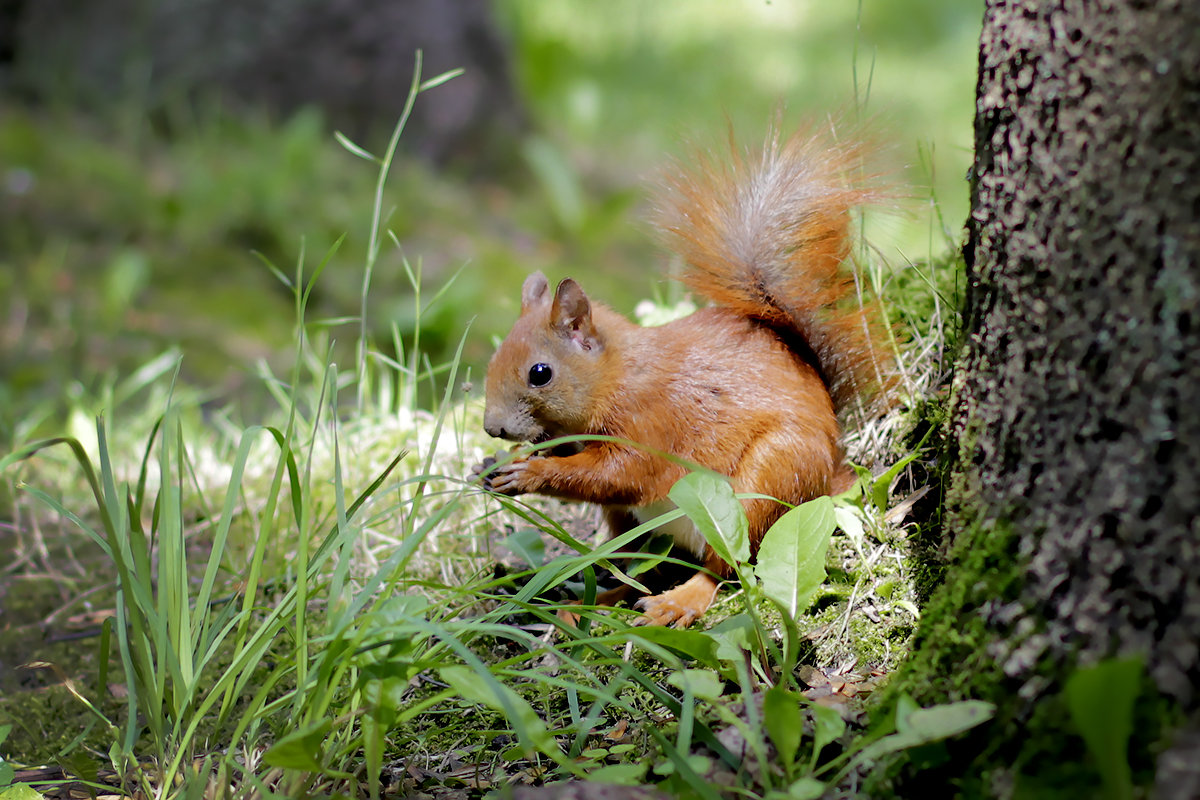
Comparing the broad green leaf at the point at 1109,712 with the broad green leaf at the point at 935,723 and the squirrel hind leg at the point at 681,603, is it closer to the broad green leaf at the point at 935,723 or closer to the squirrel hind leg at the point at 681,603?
the broad green leaf at the point at 935,723

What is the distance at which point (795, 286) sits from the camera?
1877 mm

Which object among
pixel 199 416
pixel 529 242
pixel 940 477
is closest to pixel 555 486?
→ pixel 940 477

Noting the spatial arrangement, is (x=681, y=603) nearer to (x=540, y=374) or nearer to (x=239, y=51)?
(x=540, y=374)

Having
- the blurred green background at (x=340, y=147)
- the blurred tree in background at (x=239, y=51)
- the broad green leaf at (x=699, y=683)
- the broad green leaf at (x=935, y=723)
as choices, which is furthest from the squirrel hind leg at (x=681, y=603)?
the blurred tree in background at (x=239, y=51)

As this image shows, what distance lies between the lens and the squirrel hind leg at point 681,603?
169cm

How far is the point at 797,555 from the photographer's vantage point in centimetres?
145

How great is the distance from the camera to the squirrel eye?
1867mm

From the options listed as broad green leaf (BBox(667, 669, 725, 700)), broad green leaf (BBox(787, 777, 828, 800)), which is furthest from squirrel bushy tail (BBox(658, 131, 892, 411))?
broad green leaf (BBox(787, 777, 828, 800))

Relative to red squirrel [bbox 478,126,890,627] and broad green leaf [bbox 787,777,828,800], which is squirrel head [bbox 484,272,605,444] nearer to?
red squirrel [bbox 478,126,890,627]

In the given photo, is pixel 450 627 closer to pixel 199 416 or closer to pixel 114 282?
pixel 199 416

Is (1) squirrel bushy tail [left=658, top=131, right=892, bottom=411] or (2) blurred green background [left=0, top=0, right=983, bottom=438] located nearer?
(1) squirrel bushy tail [left=658, top=131, right=892, bottom=411]

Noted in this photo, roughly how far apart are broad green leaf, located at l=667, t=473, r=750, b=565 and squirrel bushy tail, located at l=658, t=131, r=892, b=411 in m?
0.53

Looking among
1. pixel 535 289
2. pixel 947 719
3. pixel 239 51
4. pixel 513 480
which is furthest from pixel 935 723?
pixel 239 51

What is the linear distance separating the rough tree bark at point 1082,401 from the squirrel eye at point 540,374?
83 centimetres
